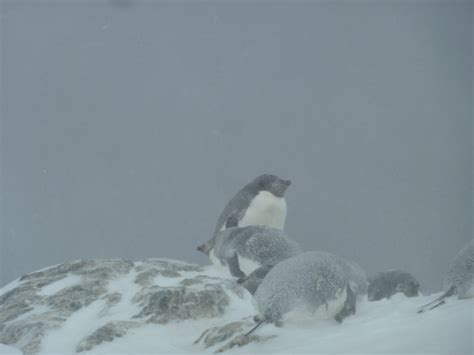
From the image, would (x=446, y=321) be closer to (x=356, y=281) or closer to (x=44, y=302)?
(x=356, y=281)

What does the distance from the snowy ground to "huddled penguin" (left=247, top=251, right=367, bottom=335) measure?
0.12 m

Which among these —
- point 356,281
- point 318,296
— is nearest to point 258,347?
point 318,296

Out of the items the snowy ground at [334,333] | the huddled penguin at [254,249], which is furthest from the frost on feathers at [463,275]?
the huddled penguin at [254,249]

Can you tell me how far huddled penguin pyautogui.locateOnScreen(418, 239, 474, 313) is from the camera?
18.2 feet

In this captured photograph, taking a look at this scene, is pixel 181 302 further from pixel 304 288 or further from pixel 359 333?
pixel 359 333

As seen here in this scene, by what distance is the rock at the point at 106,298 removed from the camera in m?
6.63

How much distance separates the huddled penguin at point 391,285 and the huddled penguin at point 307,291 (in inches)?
39.7

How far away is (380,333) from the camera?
470cm

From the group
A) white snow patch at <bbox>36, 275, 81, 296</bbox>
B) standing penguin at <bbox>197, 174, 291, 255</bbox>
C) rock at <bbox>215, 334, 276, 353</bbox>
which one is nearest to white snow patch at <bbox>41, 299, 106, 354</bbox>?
white snow patch at <bbox>36, 275, 81, 296</bbox>

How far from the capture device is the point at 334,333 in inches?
209

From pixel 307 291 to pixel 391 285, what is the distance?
6.41 feet

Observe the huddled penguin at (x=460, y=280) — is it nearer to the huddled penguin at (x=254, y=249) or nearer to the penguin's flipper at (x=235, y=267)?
the huddled penguin at (x=254, y=249)

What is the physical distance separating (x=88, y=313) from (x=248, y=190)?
4.09 m

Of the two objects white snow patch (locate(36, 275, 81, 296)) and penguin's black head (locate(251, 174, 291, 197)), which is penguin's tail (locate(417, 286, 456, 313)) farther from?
penguin's black head (locate(251, 174, 291, 197))
